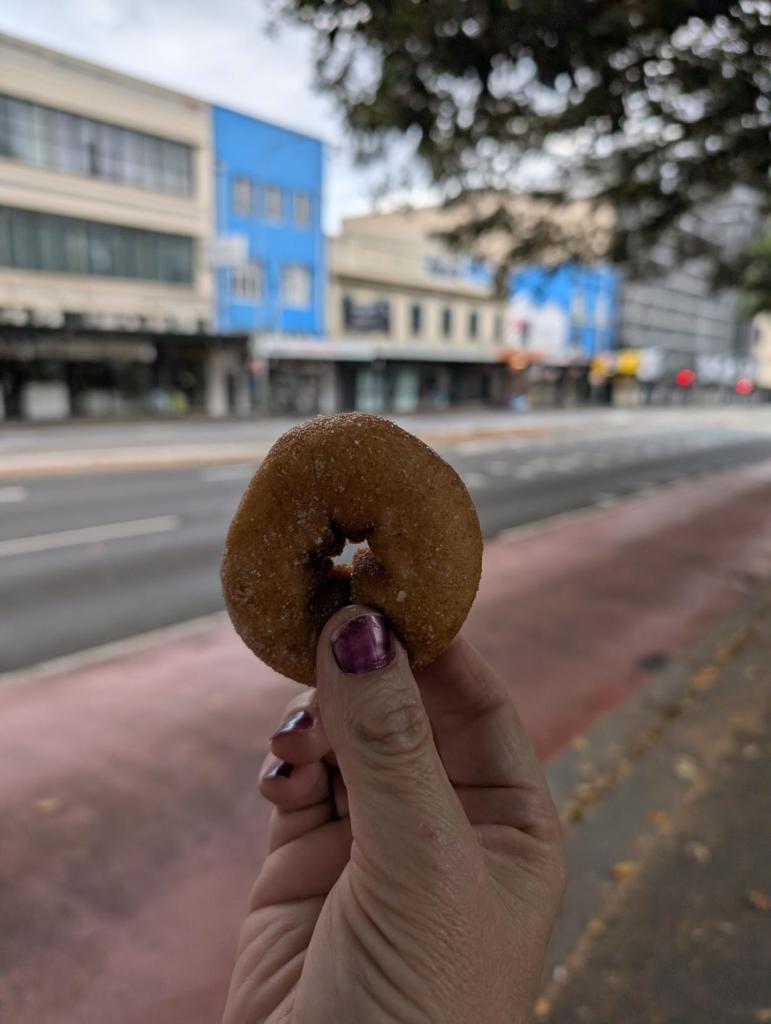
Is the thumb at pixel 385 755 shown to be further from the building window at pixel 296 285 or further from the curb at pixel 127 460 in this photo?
the building window at pixel 296 285

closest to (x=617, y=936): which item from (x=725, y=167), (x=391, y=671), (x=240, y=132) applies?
(x=391, y=671)

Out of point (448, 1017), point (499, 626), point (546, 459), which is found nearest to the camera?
point (448, 1017)

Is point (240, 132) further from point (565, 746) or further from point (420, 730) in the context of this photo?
point (420, 730)

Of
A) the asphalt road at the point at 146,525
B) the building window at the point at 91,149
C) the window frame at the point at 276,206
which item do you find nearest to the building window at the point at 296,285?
the window frame at the point at 276,206

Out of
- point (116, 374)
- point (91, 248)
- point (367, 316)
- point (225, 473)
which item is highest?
point (91, 248)

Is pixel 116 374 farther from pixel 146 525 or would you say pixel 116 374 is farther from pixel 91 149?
pixel 146 525

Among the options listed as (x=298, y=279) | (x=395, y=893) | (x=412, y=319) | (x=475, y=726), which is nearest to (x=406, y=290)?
(x=412, y=319)

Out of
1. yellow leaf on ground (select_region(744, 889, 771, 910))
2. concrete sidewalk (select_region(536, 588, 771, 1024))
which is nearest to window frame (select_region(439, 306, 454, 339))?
concrete sidewalk (select_region(536, 588, 771, 1024))
